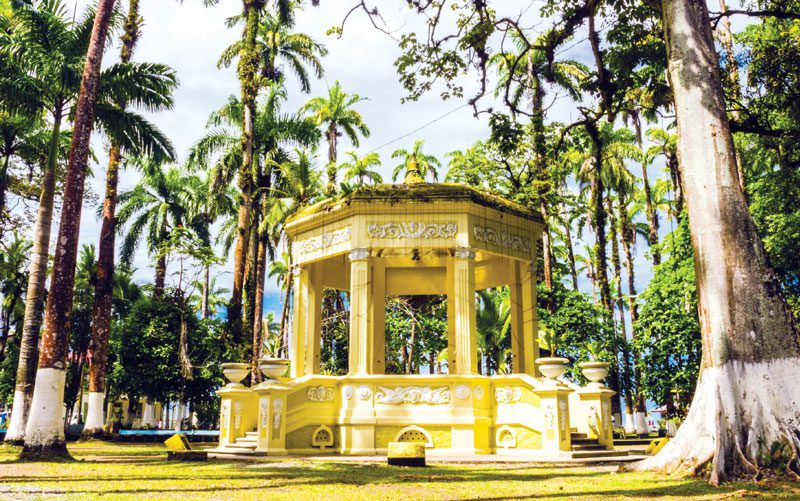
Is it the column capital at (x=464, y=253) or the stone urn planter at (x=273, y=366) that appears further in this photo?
the column capital at (x=464, y=253)

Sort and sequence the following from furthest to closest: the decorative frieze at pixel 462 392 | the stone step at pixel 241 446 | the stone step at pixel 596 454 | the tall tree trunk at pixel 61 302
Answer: the decorative frieze at pixel 462 392
the stone step at pixel 241 446
the stone step at pixel 596 454
the tall tree trunk at pixel 61 302

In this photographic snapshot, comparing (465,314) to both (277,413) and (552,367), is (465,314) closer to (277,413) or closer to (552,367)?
(552,367)

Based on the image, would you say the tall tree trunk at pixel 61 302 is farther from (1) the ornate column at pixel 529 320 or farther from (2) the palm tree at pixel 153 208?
(2) the palm tree at pixel 153 208

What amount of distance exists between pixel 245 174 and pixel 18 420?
11848mm

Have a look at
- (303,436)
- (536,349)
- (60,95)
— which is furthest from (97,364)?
(536,349)

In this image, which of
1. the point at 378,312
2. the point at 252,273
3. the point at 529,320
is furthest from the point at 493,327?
the point at 529,320

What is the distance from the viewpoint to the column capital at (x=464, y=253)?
17.0 metres

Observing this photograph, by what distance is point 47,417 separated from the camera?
45.3ft

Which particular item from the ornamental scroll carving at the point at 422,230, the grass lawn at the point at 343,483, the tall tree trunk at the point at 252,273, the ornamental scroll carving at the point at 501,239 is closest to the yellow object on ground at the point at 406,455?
the grass lawn at the point at 343,483

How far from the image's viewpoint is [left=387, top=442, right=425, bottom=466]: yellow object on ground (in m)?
12.1

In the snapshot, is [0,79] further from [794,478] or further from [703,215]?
[794,478]

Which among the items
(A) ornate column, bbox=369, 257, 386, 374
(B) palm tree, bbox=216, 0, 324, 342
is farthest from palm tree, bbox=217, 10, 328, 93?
(A) ornate column, bbox=369, 257, 386, 374

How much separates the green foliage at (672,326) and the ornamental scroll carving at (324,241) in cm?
1332

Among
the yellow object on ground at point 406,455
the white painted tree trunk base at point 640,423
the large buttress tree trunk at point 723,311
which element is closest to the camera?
the large buttress tree trunk at point 723,311
